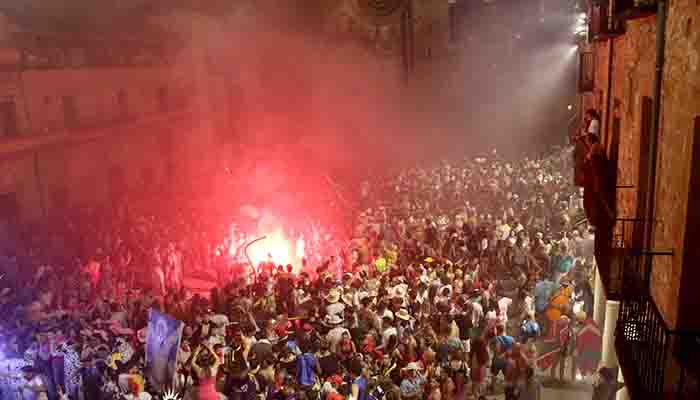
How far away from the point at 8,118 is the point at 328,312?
12.7 metres

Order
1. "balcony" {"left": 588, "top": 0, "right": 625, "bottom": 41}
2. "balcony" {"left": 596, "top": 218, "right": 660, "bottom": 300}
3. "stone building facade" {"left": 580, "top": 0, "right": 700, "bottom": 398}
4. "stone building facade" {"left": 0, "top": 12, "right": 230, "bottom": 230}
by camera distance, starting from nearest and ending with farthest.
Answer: "stone building facade" {"left": 580, "top": 0, "right": 700, "bottom": 398} < "balcony" {"left": 596, "top": 218, "right": 660, "bottom": 300} < "balcony" {"left": 588, "top": 0, "right": 625, "bottom": 41} < "stone building facade" {"left": 0, "top": 12, "right": 230, "bottom": 230}

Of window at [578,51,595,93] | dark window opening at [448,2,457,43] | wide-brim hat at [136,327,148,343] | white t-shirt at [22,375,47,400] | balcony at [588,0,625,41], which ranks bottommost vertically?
white t-shirt at [22,375,47,400]

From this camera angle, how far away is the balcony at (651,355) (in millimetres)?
4457

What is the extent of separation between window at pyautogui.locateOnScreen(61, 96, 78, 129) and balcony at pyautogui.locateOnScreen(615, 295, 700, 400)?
1813 centimetres

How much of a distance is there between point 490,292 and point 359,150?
20.0 m

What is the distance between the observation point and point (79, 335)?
8.44m

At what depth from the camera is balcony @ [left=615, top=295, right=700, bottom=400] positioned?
4.46m

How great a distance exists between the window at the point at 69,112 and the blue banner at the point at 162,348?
13.9 m

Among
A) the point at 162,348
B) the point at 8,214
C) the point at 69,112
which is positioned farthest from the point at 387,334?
the point at 69,112

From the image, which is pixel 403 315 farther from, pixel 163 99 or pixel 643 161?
pixel 163 99

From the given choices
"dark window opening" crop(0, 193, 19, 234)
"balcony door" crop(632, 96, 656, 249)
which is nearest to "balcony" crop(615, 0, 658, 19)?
"balcony door" crop(632, 96, 656, 249)

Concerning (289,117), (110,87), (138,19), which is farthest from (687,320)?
(289,117)

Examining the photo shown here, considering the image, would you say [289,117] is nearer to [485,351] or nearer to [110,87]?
[110,87]

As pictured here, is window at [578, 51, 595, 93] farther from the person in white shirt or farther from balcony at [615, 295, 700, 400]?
the person in white shirt
